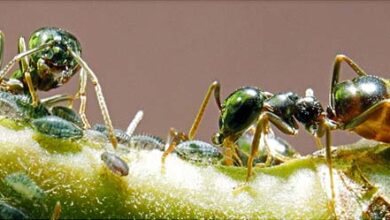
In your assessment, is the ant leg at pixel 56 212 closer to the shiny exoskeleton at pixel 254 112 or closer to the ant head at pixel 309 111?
the shiny exoskeleton at pixel 254 112

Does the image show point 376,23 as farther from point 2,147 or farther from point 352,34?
point 2,147

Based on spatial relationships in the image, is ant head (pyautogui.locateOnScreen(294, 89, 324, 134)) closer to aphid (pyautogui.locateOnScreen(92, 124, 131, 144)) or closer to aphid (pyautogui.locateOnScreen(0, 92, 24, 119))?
aphid (pyautogui.locateOnScreen(92, 124, 131, 144))

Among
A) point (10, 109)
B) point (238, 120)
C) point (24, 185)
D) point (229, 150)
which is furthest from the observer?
point (238, 120)

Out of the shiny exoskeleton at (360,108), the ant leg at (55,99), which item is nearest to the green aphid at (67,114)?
the ant leg at (55,99)

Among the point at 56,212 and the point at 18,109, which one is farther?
the point at 18,109

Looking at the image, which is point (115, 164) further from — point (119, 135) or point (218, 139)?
point (218, 139)

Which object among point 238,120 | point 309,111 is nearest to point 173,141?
point 238,120

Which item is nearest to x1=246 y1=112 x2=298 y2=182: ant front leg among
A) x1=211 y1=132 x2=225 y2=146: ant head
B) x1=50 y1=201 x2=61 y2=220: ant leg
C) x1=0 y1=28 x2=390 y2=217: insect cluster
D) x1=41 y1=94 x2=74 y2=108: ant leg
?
x1=0 y1=28 x2=390 y2=217: insect cluster

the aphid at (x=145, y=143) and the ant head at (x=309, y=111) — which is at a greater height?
the ant head at (x=309, y=111)
